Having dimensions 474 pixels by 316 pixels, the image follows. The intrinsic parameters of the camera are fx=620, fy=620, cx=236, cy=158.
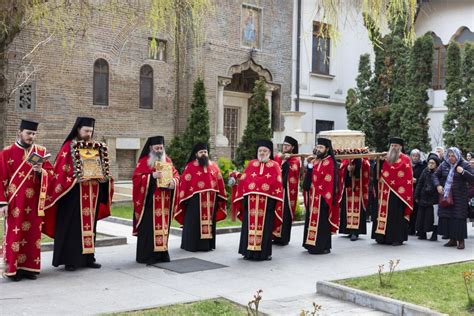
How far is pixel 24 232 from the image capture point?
8266mm

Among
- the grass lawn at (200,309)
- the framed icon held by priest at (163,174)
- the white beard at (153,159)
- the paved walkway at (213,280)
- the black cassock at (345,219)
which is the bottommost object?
the paved walkway at (213,280)

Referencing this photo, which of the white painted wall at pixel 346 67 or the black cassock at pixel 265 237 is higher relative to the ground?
the white painted wall at pixel 346 67

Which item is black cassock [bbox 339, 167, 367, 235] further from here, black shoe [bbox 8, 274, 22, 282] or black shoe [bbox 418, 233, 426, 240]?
black shoe [bbox 8, 274, 22, 282]

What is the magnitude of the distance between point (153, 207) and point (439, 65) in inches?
749

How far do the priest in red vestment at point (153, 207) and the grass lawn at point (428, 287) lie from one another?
306cm

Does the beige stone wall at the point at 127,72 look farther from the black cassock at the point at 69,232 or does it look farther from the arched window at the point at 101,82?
the black cassock at the point at 69,232

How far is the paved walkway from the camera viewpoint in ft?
22.9

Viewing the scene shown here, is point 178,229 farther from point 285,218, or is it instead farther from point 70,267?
point 70,267

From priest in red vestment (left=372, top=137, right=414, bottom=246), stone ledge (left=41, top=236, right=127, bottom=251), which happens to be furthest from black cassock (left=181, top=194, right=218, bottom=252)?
priest in red vestment (left=372, top=137, right=414, bottom=246)

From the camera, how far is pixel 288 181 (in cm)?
1164

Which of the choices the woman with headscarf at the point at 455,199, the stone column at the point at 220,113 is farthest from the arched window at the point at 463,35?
the woman with headscarf at the point at 455,199

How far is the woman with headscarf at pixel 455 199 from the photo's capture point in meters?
11.5

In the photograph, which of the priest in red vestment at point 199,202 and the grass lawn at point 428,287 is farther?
the priest in red vestment at point 199,202

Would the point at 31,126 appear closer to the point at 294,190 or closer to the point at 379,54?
the point at 294,190
